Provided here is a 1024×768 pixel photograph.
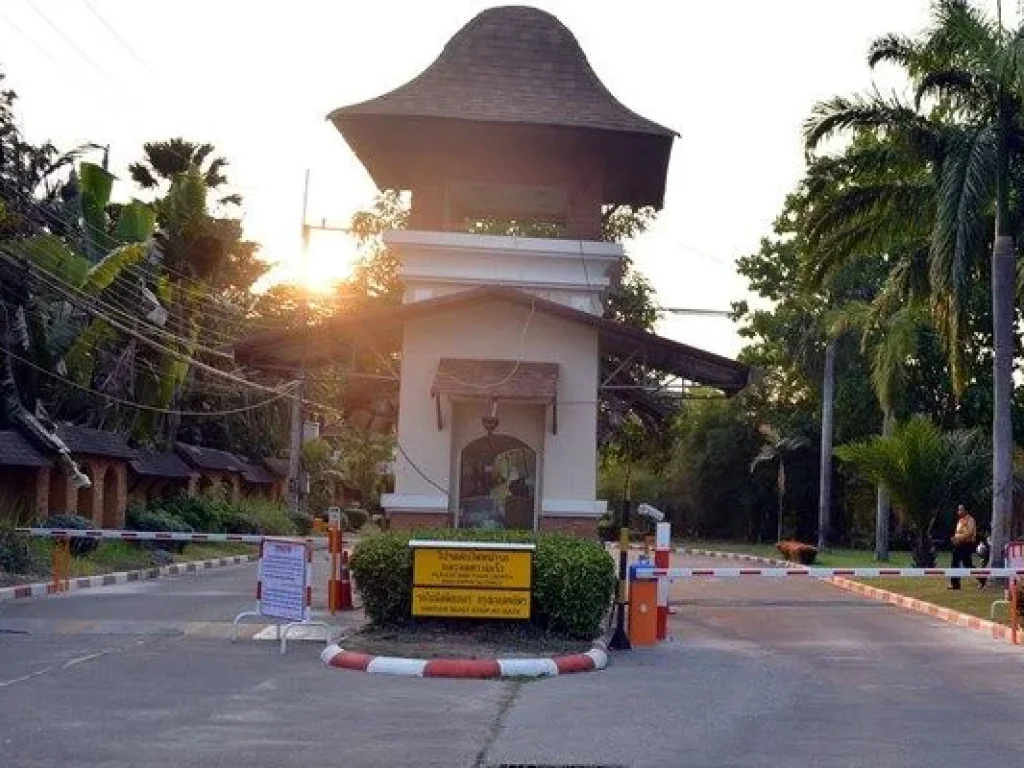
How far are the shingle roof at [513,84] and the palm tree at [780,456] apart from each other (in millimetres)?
33073

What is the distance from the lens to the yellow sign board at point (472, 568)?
15.2 meters

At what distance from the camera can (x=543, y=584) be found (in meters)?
15.4

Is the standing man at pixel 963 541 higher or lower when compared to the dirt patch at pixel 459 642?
higher

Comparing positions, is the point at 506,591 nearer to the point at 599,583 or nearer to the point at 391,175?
the point at 599,583

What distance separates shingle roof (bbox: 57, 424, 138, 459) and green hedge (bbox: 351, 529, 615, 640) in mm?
17179

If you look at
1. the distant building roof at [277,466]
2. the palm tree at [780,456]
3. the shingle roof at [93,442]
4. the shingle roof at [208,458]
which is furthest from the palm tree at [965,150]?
the distant building roof at [277,466]

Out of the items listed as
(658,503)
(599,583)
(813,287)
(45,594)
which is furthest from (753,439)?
(599,583)

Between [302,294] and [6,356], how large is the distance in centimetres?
2554

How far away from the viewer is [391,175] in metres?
27.2

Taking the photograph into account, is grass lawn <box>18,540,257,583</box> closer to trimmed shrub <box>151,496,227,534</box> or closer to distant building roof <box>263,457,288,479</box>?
trimmed shrub <box>151,496,227,534</box>

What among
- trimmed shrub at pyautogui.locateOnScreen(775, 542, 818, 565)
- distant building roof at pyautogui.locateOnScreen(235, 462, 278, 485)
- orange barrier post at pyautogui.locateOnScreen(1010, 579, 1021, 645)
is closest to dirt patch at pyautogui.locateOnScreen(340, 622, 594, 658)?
orange barrier post at pyautogui.locateOnScreen(1010, 579, 1021, 645)

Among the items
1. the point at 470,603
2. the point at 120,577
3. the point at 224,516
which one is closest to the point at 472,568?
the point at 470,603

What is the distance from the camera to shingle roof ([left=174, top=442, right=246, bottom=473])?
4428cm

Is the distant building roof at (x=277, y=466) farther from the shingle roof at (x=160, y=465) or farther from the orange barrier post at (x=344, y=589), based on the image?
the orange barrier post at (x=344, y=589)
